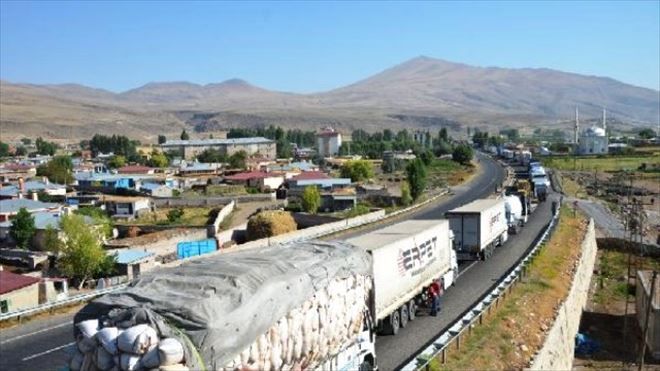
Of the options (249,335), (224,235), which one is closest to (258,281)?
(249,335)

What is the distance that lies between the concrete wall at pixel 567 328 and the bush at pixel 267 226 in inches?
803

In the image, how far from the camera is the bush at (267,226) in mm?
46800

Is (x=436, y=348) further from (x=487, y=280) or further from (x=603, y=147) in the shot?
(x=603, y=147)

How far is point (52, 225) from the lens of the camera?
4675cm

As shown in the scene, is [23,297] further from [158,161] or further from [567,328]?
[158,161]

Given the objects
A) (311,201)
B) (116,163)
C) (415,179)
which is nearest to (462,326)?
(311,201)

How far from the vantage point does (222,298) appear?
10016 mm

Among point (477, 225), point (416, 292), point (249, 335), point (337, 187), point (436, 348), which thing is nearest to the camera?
point (249, 335)

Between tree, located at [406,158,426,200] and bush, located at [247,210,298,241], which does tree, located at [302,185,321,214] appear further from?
bush, located at [247,210,298,241]

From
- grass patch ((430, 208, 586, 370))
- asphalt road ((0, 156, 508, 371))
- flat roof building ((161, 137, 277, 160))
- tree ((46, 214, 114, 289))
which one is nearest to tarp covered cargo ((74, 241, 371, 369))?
asphalt road ((0, 156, 508, 371))

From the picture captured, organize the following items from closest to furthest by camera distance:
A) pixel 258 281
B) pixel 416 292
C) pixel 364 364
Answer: pixel 258 281, pixel 364 364, pixel 416 292

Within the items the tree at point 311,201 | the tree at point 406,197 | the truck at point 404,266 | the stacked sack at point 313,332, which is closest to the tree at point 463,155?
the tree at point 406,197

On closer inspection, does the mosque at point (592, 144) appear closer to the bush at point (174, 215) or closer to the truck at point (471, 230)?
the bush at point (174, 215)

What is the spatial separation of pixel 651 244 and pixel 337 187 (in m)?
36.8
